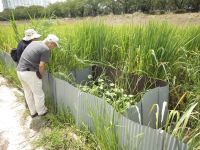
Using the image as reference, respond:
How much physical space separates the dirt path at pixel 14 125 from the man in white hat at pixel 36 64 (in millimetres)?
384

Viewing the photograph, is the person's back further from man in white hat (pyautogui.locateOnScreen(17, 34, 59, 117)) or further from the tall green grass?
the tall green grass

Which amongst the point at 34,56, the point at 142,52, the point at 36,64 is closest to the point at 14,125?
the point at 36,64

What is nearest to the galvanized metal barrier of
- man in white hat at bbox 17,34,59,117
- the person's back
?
man in white hat at bbox 17,34,59,117

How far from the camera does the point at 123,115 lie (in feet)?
7.89

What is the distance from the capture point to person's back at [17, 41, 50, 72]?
133 inches

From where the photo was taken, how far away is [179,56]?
3.65m

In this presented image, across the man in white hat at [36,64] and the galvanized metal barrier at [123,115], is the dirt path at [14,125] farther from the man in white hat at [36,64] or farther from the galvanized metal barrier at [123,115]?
the galvanized metal barrier at [123,115]

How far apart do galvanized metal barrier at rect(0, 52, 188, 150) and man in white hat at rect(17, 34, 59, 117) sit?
0.24 metres

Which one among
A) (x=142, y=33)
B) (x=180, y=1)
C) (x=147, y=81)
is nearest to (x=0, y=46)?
(x=142, y=33)

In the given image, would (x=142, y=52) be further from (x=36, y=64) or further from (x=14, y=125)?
(x=14, y=125)

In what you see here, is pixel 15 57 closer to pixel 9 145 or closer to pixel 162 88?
pixel 9 145

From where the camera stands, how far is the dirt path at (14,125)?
3.24 meters

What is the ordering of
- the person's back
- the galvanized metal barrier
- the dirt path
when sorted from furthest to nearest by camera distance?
1. the person's back
2. the dirt path
3. the galvanized metal barrier

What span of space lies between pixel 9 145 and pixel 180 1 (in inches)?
1245
